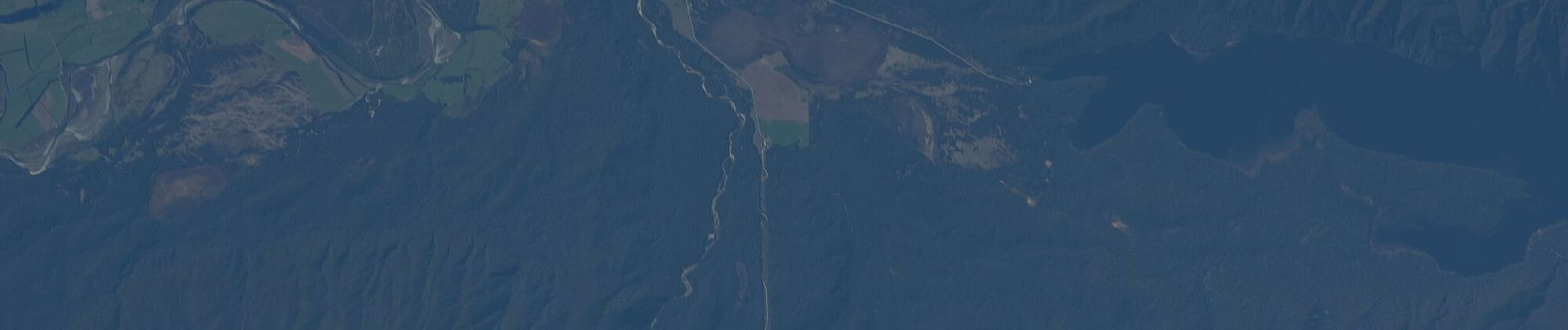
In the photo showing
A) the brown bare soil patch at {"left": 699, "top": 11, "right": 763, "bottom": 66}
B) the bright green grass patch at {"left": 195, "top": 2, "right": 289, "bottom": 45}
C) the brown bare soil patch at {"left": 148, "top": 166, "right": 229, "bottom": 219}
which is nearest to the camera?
the brown bare soil patch at {"left": 148, "top": 166, "right": 229, "bottom": 219}

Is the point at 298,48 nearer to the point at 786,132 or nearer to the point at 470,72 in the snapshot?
the point at 470,72

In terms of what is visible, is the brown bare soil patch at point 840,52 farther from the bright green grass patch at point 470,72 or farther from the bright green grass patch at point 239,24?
the bright green grass patch at point 239,24

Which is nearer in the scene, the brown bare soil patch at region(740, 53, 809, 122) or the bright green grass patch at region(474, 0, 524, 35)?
the bright green grass patch at region(474, 0, 524, 35)

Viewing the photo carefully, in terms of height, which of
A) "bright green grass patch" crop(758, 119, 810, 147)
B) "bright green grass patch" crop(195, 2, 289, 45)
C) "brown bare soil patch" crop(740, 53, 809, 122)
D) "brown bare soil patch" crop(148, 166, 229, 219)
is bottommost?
"brown bare soil patch" crop(148, 166, 229, 219)

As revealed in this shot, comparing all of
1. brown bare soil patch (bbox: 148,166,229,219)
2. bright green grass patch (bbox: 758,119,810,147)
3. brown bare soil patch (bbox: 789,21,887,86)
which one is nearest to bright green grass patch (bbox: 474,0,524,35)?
bright green grass patch (bbox: 758,119,810,147)

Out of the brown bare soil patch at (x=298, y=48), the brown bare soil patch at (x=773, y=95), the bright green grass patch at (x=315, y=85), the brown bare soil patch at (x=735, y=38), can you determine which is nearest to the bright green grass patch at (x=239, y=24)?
the brown bare soil patch at (x=298, y=48)

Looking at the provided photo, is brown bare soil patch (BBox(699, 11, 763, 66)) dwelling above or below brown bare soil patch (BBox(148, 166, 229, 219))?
above

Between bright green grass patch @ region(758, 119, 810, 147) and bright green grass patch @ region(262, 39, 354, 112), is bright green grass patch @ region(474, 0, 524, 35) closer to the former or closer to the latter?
bright green grass patch @ region(262, 39, 354, 112)

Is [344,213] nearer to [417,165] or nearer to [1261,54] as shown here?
[417,165]
